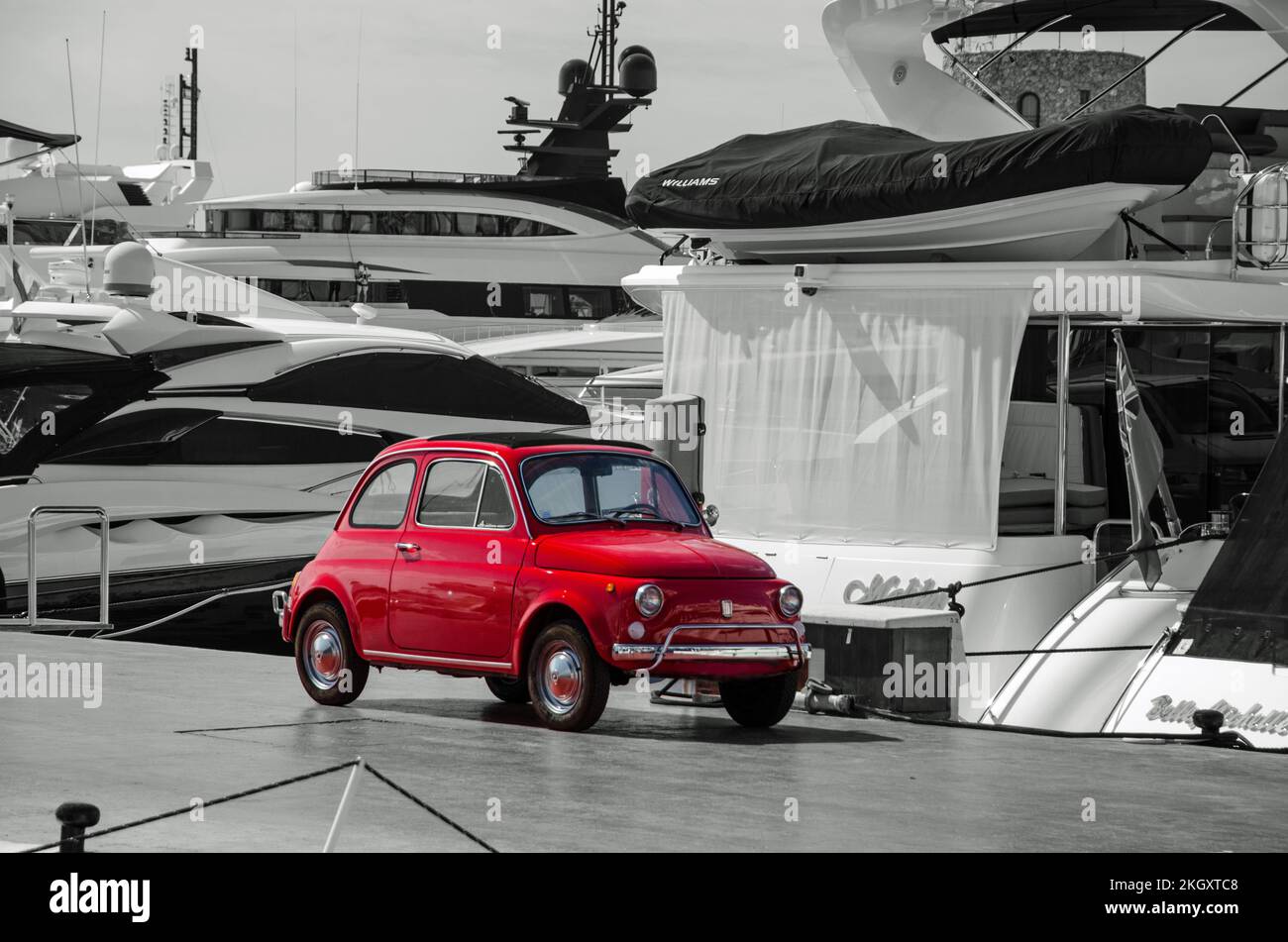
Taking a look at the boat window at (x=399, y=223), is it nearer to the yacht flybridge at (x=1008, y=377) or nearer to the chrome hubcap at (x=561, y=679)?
the yacht flybridge at (x=1008, y=377)

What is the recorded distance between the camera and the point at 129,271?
21750 mm

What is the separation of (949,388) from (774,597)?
4.60m

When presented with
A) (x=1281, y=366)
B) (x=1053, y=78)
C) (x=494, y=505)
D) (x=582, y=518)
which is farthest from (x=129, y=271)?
(x=1281, y=366)

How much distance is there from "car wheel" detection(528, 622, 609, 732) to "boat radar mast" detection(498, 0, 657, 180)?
39.2m

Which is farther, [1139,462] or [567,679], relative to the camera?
[1139,462]

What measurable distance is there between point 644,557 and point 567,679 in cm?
82

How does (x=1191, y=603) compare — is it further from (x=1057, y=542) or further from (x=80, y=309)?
(x=80, y=309)

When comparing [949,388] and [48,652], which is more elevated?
[949,388]

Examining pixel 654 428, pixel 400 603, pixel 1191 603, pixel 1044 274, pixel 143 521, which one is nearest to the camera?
pixel 400 603

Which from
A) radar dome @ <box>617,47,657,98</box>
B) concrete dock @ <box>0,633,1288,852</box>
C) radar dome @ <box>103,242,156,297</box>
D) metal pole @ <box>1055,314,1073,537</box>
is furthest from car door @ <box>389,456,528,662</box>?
radar dome @ <box>617,47,657,98</box>

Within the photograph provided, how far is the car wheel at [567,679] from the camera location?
968 centimetres

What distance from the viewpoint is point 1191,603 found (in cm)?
1209

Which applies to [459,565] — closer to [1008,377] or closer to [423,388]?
[1008,377]
